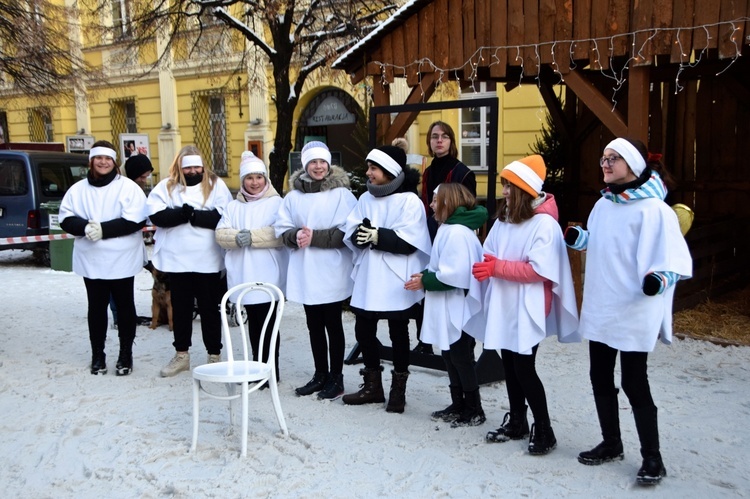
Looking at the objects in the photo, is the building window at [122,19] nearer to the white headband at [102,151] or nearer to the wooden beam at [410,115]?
the wooden beam at [410,115]

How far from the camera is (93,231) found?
581cm

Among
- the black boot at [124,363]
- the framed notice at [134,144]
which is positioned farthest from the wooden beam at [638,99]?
the framed notice at [134,144]

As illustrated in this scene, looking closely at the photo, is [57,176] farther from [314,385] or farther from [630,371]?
[630,371]

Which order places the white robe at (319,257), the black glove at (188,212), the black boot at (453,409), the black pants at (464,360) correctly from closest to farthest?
1. the black pants at (464,360)
2. the black boot at (453,409)
3. the white robe at (319,257)
4. the black glove at (188,212)

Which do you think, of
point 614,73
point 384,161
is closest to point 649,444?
point 384,161

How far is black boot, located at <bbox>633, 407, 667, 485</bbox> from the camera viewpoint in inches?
148

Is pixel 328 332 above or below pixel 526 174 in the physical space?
below

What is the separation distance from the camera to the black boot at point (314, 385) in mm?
5434

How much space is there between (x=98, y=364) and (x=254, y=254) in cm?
185

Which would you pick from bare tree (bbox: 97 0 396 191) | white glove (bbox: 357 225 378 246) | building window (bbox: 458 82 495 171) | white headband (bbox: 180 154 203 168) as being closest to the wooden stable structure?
white glove (bbox: 357 225 378 246)

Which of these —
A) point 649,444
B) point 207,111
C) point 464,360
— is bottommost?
point 649,444

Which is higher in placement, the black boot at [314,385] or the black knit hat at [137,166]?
the black knit hat at [137,166]

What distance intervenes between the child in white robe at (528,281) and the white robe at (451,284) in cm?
23

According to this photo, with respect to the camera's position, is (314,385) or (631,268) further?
(314,385)
